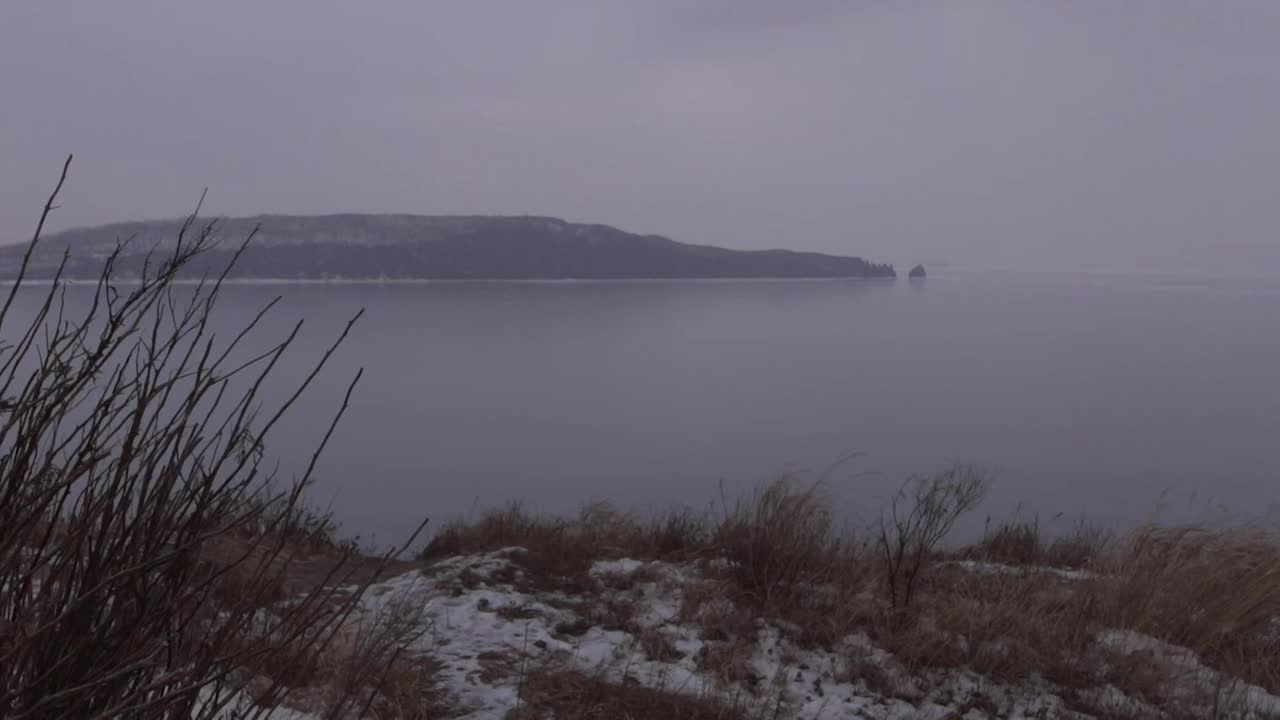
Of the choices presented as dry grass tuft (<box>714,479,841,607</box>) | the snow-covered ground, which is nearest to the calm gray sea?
dry grass tuft (<box>714,479,841,607</box>)

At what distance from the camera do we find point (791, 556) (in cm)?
454

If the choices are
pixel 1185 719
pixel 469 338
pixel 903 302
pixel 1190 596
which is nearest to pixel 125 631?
pixel 1185 719

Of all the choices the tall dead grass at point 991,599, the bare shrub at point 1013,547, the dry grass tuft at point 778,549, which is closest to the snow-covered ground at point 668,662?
the tall dead grass at point 991,599

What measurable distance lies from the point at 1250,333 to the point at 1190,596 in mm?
33481

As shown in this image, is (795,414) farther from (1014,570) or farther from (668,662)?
(668,662)

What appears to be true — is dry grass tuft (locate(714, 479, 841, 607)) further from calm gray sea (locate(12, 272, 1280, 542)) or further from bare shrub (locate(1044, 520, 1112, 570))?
calm gray sea (locate(12, 272, 1280, 542))

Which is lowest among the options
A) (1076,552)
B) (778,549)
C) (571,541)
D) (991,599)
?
(1076,552)

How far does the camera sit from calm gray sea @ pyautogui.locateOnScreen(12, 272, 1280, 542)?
454 inches

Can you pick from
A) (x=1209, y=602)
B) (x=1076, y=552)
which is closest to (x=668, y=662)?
(x=1209, y=602)

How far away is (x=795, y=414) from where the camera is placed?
17188 millimetres

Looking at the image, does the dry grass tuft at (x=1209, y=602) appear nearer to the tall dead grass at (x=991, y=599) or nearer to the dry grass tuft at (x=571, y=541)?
the tall dead grass at (x=991, y=599)

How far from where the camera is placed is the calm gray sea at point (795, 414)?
1153 centimetres

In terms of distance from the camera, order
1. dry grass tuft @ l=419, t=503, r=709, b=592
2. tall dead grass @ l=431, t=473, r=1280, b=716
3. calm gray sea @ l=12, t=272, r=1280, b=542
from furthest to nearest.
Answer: calm gray sea @ l=12, t=272, r=1280, b=542
dry grass tuft @ l=419, t=503, r=709, b=592
tall dead grass @ l=431, t=473, r=1280, b=716

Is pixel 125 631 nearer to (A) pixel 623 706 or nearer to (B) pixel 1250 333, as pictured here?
(A) pixel 623 706
